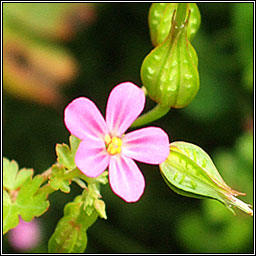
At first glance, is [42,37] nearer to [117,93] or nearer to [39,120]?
[39,120]

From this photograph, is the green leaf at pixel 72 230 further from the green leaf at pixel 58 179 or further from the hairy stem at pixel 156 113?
the hairy stem at pixel 156 113

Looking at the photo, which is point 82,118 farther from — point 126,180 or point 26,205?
point 26,205

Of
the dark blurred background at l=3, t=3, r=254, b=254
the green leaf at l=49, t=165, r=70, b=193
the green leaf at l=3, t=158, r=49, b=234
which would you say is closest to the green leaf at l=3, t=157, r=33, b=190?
the green leaf at l=3, t=158, r=49, b=234

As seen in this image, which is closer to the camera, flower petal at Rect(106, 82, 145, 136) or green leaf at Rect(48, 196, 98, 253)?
flower petal at Rect(106, 82, 145, 136)

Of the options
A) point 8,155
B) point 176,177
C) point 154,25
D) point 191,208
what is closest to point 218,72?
point 191,208

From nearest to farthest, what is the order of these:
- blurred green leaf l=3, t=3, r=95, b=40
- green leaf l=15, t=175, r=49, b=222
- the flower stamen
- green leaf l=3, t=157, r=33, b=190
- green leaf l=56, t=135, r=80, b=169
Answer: the flower stamen, green leaf l=56, t=135, r=80, b=169, green leaf l=15, t=175, r=49, b=222, green leaf l=3, t=157, r=33, b=190, blurred green leaf l=3, t=3, r=95, b=40

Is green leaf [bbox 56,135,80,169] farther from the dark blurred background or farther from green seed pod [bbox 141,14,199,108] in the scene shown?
the dark blurred background
